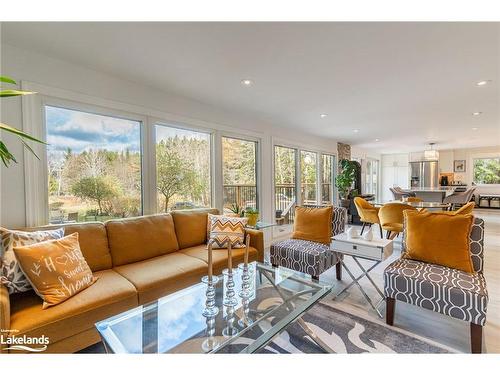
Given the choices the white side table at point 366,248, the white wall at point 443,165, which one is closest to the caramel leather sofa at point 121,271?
the white side table at point 366,248

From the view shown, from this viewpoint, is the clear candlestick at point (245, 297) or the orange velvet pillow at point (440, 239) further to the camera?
the orange velvet pillow at point (440, 239)

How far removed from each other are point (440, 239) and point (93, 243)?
3.12m

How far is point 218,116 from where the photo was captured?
3924 mm

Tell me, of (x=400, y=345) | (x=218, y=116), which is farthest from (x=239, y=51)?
(x=400, y=345)

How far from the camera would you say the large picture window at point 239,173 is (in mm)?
4152

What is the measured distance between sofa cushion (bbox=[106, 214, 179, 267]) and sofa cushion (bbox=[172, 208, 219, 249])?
9 cm

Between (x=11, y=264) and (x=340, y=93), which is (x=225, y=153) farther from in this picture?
(x=11, y=264)

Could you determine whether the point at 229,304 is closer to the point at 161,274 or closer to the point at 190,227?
the point at 161,274

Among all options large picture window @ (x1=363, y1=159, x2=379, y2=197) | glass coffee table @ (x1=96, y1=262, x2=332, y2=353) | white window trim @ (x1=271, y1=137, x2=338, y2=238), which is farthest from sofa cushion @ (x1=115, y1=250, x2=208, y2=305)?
large picture window @ (x1=363, y1=159, x2=379, y2=197)

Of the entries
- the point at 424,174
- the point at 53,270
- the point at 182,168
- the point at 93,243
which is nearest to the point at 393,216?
the point at 182,168

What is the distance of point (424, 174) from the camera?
31.8 ft

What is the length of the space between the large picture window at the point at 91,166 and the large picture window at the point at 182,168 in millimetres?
299

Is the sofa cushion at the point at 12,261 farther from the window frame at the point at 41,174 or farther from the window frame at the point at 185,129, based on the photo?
the window frame at the point at 185,129

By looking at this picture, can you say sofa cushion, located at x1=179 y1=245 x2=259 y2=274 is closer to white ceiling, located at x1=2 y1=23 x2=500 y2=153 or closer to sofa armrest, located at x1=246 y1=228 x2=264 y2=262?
sofa armrest, located at x1=246 y1=228 x2=264 y2=262
